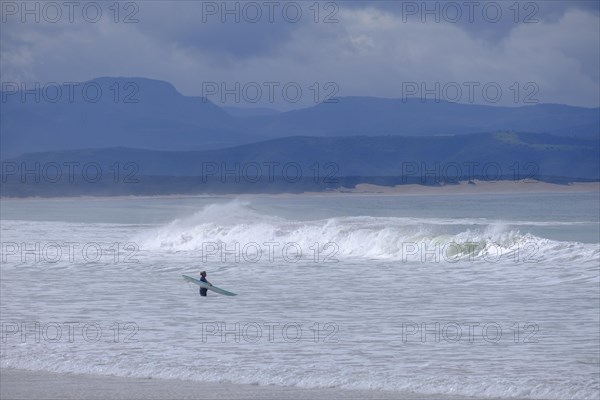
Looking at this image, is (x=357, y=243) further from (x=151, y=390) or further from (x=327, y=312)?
(x=151, y=390)

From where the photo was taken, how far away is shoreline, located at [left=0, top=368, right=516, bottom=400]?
10484 mm

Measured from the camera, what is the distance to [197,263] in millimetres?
26766

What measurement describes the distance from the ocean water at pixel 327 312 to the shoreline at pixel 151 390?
0.34m

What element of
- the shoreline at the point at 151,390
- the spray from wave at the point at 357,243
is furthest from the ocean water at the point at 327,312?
the shoreline at the point at 151,390

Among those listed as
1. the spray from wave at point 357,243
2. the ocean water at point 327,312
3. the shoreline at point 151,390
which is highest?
the spray from wave at point 357,243

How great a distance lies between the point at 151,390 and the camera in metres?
10.8

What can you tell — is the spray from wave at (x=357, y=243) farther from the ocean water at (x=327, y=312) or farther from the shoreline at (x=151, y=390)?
the shoreline at (x=151, y=390)

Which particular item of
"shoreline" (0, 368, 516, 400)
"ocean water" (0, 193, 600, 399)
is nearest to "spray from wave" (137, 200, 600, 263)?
"ocean water" (0, 193, 600, 399)

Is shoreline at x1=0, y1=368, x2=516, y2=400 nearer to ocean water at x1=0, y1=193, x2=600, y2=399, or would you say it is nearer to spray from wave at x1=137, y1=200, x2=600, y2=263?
ocean water at x1=0, y1=193, x2=600, y2=399

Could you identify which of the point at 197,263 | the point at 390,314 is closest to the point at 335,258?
the point at 197,263

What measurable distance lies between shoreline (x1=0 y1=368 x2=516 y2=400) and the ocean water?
34 centimetres

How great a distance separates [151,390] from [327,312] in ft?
21.4

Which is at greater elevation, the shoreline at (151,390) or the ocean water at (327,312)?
the ocean water at (327,312)

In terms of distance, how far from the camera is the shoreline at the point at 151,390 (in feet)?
34.4
